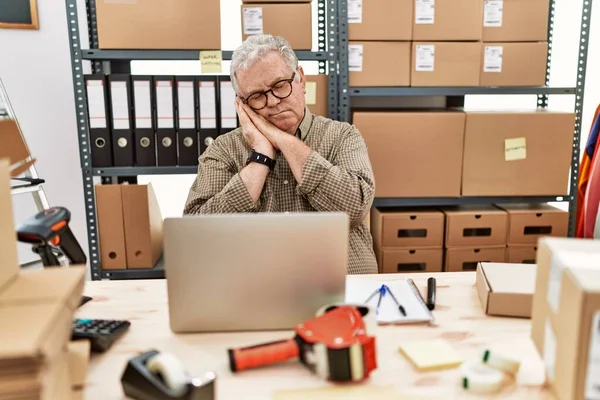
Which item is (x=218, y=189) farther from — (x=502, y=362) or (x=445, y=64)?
(x=445, y=64)

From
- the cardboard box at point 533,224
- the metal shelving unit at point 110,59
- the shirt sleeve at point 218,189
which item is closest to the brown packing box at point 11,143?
the metal shelving unit at point 110,59

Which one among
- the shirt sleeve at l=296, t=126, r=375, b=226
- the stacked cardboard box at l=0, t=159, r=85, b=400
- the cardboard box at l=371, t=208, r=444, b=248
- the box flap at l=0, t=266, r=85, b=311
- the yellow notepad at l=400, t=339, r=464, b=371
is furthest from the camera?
the cardboard box at l=371, t=208, r=444, b=248

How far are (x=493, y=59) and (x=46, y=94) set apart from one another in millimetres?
2124

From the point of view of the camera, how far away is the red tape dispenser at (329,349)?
73 cm

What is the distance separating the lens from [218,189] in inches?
61.9

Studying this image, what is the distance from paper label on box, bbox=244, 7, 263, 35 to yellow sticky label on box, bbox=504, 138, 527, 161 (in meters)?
1.14

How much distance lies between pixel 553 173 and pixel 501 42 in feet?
1.98

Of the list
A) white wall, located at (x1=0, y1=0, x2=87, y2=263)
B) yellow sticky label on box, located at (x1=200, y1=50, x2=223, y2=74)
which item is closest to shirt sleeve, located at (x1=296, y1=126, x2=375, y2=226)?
yellow sticky label on box, located at (x1=200, y1=50, x2=223, y2=74)

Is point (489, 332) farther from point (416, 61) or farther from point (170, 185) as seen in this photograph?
point (170, 185)

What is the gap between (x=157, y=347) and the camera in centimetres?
86

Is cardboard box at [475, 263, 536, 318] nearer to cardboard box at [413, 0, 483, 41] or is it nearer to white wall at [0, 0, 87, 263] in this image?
cardboard box at [413, 0, 483, 41]

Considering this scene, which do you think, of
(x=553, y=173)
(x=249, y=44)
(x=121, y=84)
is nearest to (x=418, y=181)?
(x=553, y=173)

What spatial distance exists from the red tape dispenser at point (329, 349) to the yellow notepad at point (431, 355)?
0.08m

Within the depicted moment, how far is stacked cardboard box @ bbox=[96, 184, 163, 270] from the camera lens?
6.77 feet
